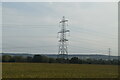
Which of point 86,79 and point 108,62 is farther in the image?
point 108,62

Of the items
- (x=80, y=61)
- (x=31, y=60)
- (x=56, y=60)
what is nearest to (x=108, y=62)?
(x=80, y=61)

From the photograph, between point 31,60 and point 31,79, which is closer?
point 31,79

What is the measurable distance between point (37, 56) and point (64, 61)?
40.6 ft

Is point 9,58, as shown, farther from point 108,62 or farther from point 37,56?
point 108,62

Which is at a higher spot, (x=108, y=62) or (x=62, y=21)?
(x=62, y=21)

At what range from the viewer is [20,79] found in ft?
56.0

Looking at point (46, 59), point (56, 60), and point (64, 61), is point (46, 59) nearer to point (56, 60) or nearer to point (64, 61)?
point (56, 60)

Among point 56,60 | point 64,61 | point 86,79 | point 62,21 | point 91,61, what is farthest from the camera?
point 91,61

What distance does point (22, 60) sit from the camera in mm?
87438

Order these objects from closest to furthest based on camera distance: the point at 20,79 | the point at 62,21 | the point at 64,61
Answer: the point at 20,79 < the point at 62,21 < the point at 64,61

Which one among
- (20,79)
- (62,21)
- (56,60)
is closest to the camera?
(20,79)

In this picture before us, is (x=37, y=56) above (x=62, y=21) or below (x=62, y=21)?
below

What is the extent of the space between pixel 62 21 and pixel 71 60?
31208 millimetres

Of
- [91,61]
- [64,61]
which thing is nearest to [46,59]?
[64,61]
